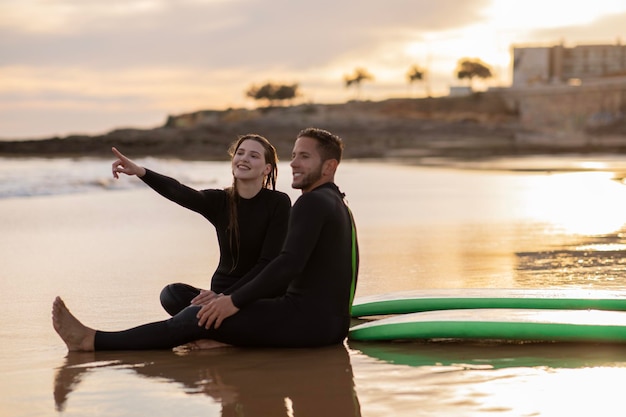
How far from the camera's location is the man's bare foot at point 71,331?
500cm

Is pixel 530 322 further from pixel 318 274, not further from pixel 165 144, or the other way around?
pixel 165 144

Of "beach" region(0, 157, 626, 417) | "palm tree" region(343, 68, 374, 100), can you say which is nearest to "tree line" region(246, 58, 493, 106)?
"palm tree" region(343, 68, 374, 100)

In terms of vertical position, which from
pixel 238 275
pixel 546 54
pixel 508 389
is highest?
pixel 546 54

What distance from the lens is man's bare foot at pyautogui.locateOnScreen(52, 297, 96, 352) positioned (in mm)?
5004

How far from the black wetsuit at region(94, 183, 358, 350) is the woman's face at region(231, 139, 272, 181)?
0.62m

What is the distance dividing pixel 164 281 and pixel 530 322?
332 centimetres

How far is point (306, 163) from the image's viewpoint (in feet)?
16.0

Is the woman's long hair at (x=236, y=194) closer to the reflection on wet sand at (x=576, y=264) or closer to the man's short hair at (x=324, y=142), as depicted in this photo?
the man's short hair at (x=324, y=142)

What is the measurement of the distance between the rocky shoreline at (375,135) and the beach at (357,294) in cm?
2845

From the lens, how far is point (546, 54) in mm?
109750

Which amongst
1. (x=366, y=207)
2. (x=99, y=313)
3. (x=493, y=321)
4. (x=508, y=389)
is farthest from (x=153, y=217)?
(x=508, y=389)

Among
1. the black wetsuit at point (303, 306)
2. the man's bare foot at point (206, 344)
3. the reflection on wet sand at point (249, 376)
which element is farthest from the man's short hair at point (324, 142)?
the man's bare foot at point (206, 344)

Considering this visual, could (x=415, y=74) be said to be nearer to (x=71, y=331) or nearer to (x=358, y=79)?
(x=358, y=79)

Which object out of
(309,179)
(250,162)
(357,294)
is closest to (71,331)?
(250,162)
